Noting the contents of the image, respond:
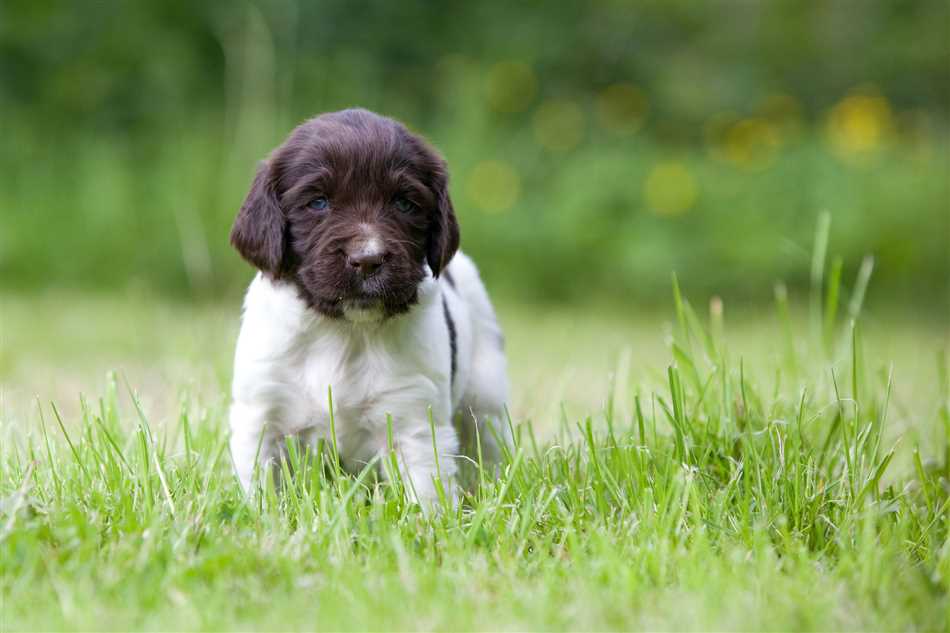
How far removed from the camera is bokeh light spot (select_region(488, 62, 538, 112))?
35.6 feet

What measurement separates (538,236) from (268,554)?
6.92 m

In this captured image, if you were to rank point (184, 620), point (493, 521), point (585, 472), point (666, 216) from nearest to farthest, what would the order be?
point (184, 620) < point (493, 521) < point (585, 472) < point (666, 216)

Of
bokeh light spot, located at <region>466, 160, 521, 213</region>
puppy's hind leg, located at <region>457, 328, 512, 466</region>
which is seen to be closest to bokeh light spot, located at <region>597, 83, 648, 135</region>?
bokeh light spot, located at <region>466, 160, 521, 213</region>

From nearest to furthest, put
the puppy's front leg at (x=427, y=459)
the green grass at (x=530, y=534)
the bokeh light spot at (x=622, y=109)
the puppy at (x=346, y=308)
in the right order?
the green grass at (x=530, y=534) → the puppy at (x=346, y=308) → the puppy's front leg at (x=427, y=459) → the bokeh light spot at (x=622, y=109)

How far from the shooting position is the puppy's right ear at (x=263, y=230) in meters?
3.64

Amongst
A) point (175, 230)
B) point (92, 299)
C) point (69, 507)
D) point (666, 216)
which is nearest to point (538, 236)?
point (666, 216)

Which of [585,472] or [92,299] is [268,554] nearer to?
[585,472]

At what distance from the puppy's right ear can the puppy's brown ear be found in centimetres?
47

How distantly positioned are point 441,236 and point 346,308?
16.5 inches

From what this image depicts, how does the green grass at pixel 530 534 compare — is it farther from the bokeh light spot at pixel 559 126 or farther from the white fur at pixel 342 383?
the bokeh light spot at pixel 559 126

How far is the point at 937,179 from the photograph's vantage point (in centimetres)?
1030

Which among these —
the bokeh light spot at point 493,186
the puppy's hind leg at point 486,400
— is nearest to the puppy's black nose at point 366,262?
the puppy's hind leg at point 486,400

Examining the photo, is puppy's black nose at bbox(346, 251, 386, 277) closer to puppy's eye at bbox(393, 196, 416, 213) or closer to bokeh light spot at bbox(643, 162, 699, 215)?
puppy's eye at bbox(393, 196, 416, 213)

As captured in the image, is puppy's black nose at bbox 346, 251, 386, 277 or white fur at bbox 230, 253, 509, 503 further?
white fur at bbox 230, 253, 509, 503
